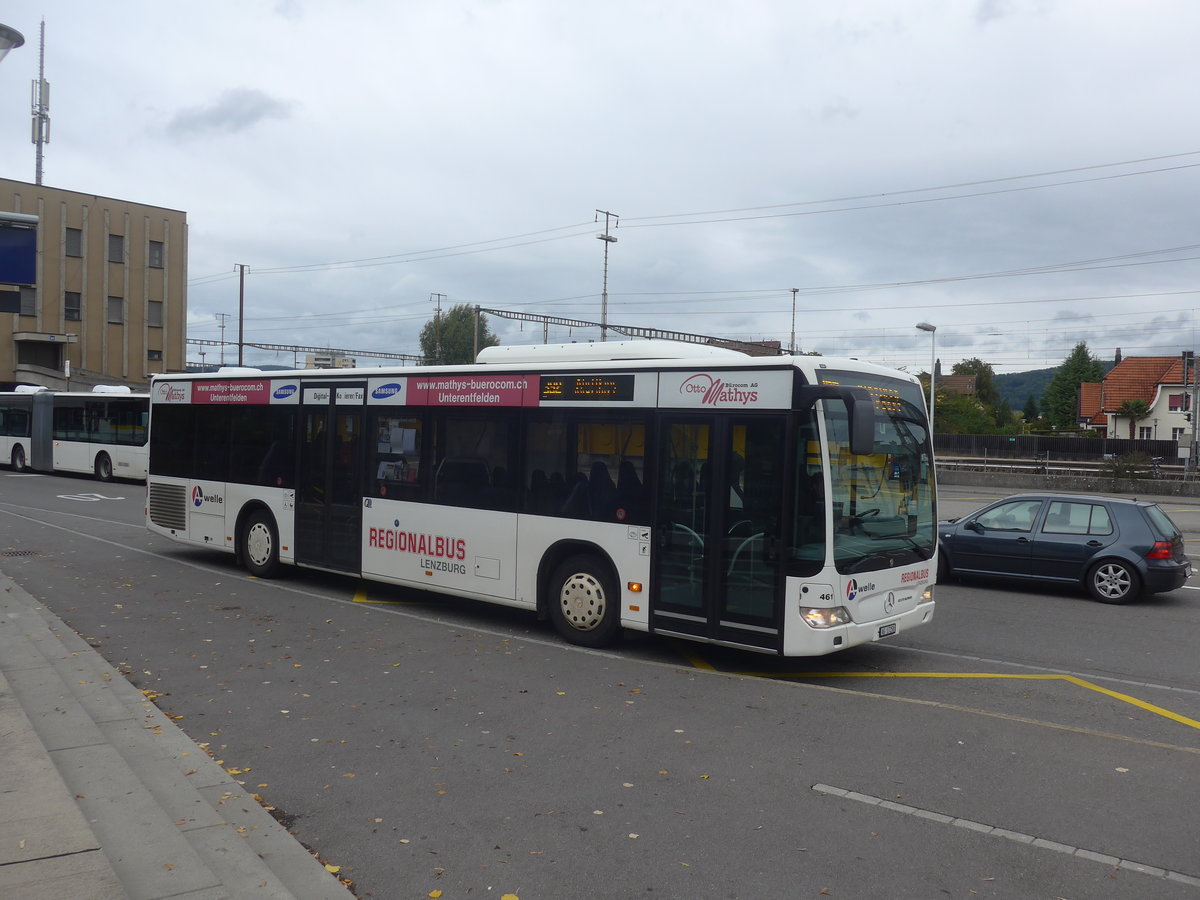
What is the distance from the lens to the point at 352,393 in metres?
12.3

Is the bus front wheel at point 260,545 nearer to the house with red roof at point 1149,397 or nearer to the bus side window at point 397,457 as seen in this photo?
the bus side window at point 397,457

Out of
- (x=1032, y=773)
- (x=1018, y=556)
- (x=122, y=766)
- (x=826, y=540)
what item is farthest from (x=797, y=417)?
(x=1018, y=556)

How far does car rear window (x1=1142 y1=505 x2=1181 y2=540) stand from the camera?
1344 centimetres

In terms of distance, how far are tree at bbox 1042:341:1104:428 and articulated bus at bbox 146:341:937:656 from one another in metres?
112

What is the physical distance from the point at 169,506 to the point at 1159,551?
46.9ft

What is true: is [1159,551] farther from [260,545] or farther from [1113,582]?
[260,545]

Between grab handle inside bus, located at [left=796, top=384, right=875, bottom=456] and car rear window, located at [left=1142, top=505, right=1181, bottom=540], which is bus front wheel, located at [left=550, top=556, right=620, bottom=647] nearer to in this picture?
grab handle inside bus, located at [left=796, top=384, right=875, bottom=456]

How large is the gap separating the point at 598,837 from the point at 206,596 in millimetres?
8705

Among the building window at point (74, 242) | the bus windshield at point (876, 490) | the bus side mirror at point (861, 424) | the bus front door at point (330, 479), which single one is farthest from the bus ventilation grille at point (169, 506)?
the building window at point (74, 242)

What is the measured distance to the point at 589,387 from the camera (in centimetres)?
977

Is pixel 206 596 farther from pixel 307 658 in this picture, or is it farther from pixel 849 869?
pixel 849 869

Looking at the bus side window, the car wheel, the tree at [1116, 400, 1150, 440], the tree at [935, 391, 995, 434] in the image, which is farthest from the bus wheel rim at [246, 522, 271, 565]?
the tree at [1116, 400, 1150, 440]

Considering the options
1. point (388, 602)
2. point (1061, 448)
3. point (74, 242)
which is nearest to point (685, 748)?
point (388, 602)

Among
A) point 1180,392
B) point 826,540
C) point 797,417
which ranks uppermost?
point 1180,392
